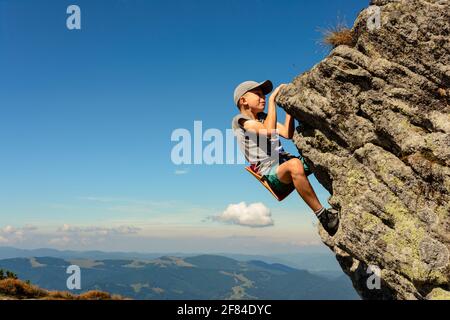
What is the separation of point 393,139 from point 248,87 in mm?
5528

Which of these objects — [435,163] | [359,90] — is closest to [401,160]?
[435,163]

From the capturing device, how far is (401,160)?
12.8 meters

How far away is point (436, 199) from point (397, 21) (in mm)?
5969

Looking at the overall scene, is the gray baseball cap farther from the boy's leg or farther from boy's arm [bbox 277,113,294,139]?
the boy's leg

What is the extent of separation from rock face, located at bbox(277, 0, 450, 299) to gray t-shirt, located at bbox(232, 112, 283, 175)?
1.63 meters

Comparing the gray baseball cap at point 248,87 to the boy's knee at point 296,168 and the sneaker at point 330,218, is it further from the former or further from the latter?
the sneaker at point 330,218

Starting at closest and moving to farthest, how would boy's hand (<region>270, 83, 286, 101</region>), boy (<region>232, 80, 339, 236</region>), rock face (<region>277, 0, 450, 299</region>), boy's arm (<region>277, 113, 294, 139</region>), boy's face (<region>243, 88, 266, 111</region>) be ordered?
rock face (<region>277, 0, 450, 299</region>), boy (<region>232, 80, 339, 236</region>), boy's face (<region>243, 88, 266, 111</region>), boy's hand (<region>270, 83, 286, 101</region>), boy's arm (<region>277, 113, 294, 139</region>)

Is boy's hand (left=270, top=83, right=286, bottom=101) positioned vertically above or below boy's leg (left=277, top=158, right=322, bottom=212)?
above

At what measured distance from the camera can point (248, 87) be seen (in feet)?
48.8

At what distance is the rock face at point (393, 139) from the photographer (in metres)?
11.9

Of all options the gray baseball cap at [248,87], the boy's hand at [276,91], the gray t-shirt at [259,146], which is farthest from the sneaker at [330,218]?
the gray baseball cap at [248,87]

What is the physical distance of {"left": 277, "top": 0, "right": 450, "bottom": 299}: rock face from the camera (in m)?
11.9

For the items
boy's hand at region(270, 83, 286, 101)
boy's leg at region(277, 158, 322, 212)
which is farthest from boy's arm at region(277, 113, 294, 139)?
boy's leg at region(277, 158, 322, 212)
